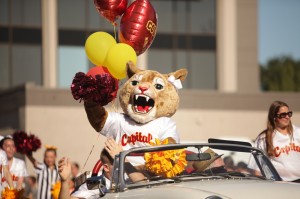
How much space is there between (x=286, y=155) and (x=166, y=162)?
126 inches

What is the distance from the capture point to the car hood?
8.30 m

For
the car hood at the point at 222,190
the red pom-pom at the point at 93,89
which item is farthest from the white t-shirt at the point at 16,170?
the car hood at the point at 222,190

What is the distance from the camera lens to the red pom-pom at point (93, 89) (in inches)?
439

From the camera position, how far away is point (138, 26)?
1227 cm

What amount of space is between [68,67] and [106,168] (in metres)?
27.4

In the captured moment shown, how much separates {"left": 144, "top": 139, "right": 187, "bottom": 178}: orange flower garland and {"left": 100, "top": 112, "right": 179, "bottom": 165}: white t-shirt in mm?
1989

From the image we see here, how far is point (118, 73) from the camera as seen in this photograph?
12.0 m

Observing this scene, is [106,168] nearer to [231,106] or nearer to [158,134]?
[158,134]

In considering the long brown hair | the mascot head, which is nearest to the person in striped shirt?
the mascot head

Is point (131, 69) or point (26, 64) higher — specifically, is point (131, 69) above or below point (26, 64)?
below

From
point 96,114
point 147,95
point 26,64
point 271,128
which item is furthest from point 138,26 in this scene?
point 26,64

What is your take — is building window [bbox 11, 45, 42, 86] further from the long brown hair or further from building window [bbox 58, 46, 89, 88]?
the long brown hair

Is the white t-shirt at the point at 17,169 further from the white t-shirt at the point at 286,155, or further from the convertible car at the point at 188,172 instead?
the convertible car at the point at 188,172

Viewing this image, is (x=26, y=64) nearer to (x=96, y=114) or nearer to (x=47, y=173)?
(x=47, y=173)
